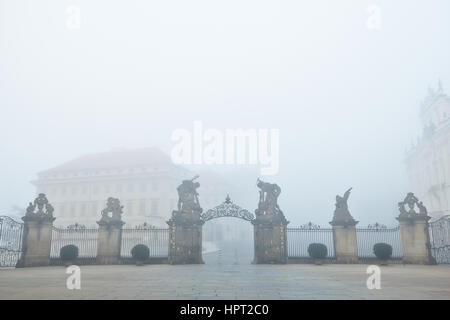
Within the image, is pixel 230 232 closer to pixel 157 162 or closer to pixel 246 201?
pixel 157 162

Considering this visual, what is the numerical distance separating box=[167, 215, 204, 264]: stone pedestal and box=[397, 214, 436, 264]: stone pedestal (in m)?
13.0

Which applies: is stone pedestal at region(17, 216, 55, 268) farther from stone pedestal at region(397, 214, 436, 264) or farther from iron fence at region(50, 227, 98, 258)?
stone pedestal at region(397, 214, 436, 264)

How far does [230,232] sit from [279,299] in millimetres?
68261

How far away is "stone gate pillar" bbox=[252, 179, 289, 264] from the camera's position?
22.0 metres

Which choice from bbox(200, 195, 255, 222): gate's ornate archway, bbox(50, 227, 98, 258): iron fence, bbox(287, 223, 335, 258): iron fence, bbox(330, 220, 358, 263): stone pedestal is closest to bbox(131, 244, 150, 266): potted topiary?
bbox(200, 195, 255, 222): gate's ornate archway

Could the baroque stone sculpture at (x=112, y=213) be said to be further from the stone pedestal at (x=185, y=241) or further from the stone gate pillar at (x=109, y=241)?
the stone pedestal at (x=185, y=241)

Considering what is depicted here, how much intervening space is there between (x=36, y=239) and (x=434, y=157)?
52.7 meters

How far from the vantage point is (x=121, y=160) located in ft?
248

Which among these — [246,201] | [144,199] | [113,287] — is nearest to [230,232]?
[144,199]

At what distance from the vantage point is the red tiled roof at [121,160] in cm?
7111

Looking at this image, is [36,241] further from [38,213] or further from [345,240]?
[345,240]

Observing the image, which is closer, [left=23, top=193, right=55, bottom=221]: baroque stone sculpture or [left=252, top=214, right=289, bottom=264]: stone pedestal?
[left=23, top=193, right=55, bottom=221]: baroque stone sculpture

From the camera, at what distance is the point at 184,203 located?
23.3 meters

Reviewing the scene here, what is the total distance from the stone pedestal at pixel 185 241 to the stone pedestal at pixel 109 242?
3532mm
